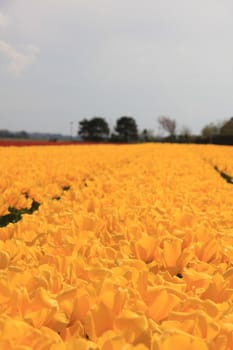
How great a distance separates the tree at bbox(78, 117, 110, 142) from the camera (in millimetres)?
89938

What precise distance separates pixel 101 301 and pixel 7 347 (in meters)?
0.36

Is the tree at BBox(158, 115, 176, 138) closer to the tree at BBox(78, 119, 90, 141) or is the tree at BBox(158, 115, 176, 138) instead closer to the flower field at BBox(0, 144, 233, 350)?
the tree at BBox(78, 119, 90, 141)

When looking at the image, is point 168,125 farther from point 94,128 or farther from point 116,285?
point 116,285

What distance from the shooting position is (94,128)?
295 ft

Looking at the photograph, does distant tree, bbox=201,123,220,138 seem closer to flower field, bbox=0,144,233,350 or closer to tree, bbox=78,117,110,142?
tree, bbox=78,117,110,142

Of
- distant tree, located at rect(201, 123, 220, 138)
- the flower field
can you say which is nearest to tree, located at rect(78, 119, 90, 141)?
distant tree, located at rect(201, 123, 220, 138)

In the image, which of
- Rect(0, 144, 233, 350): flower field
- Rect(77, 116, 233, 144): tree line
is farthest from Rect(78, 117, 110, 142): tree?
Rect(0, 144, 233, 350): flower field

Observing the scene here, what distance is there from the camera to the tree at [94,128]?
89938mm

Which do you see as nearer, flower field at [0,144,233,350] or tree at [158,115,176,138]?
flower field at [0,144,233,350]

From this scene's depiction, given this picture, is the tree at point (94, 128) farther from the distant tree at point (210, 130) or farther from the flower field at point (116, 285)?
the flower field at point (116, 285)

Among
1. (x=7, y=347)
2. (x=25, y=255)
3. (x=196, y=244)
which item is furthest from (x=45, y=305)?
(x=196, y=244)

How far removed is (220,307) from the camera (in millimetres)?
1437

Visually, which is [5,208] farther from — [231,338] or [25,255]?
[231,338]

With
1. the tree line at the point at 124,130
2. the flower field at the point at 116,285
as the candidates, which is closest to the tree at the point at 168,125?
the tree line at the point at 124,130
